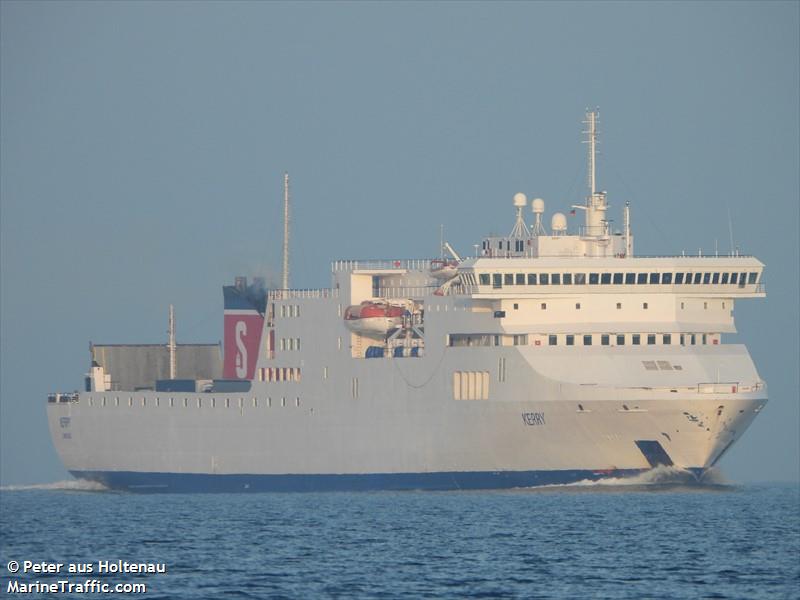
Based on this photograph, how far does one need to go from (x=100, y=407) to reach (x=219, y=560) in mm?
33704

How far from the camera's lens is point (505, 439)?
249 ft

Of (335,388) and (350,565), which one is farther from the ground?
(335,388)

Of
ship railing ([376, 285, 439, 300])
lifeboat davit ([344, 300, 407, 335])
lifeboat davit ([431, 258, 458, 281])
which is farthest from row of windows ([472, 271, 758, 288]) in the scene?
ship railing ([376, 285, 439, 300])

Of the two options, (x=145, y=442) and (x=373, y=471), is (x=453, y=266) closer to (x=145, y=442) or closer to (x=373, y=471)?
A: (x=373, y=471)

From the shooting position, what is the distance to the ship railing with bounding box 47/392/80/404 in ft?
297

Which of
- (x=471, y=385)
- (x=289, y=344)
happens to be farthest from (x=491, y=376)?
(x=289, y=344)

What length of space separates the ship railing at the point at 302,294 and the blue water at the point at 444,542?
7.07m

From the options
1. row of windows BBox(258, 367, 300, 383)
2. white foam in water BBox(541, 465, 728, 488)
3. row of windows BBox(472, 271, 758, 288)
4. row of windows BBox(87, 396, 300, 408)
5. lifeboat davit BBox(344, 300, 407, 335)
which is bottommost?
white foam in water BBox(541, 465, 728, 488)

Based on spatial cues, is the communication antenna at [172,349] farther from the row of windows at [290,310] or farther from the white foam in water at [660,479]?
the white foam in water at [660,479]

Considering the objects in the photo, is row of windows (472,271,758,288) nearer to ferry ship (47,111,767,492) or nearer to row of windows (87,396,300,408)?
ferry ship (47,111,767,492)

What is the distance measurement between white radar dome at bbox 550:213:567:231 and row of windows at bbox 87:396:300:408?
1136 centimetres

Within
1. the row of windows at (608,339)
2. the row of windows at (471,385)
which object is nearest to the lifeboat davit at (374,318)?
the row of windows at (471,385)

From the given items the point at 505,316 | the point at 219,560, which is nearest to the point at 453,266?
the point at 505,316

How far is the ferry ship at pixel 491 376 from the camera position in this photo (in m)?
74.0
